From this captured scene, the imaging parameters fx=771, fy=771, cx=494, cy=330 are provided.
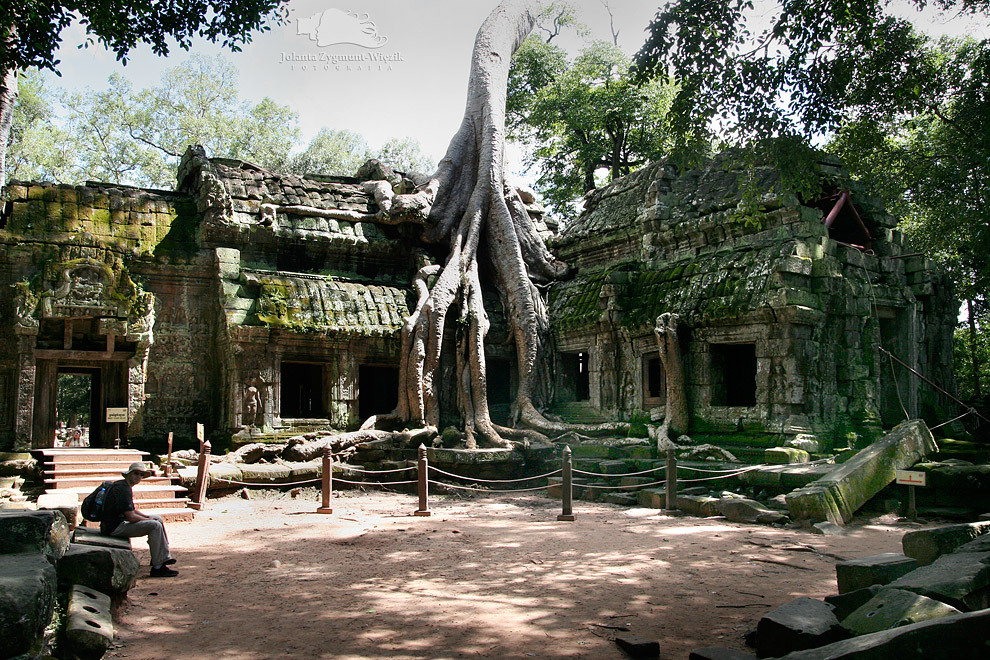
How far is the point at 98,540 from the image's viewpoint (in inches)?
221

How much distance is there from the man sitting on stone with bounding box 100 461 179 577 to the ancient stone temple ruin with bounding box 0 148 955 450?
6565mm

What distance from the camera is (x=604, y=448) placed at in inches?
489

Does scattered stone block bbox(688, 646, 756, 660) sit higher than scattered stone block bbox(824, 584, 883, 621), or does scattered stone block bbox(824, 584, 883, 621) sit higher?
scattered stone block bbox(824, 584, 883, 621)

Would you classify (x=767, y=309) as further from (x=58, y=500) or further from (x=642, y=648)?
(x=58, y=500)

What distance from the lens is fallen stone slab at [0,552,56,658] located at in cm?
313

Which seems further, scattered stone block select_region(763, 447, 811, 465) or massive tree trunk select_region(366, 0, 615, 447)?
massive tree trunk select_region(366, 0, 615, 447)

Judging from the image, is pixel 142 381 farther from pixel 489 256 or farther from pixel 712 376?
pixel 712 376

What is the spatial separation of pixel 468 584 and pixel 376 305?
29.1 feet

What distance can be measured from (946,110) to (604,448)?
8529 mm

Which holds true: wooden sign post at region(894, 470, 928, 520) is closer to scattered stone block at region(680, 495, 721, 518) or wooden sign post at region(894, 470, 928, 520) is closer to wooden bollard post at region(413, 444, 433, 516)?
scattered stone block at region(680, 495, 721, 518)

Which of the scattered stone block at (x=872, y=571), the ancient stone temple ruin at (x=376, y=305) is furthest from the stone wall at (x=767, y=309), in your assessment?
the scattered stone block at (x=872, y=571)

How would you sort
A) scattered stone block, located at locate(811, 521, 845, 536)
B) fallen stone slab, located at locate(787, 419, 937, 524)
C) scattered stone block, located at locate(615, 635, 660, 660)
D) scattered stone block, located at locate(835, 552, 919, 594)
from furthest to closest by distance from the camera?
fallen stone slab, located at locate(787, 419, 937, 524) < scattered stone block, located at locate(811, 521, 845, 536) < scattered stone block, located at locate(835, 552, 919, 594) < scattered stone block, located at locate(615, 635, 660, 660)

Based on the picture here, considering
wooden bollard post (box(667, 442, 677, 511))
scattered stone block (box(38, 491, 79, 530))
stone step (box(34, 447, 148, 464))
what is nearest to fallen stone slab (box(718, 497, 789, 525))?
wooden bollard post (box(667, 442, 677, 511))

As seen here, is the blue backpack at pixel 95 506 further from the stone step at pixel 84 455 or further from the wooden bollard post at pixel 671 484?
the wooden bollard post at pixel 671 484
